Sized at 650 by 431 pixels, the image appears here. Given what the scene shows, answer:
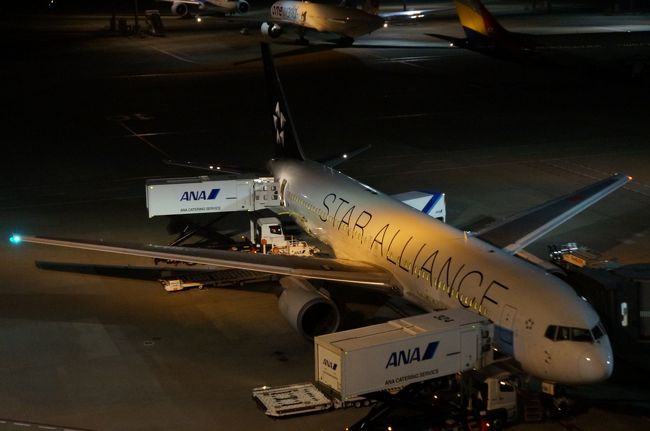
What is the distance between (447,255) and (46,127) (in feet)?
122

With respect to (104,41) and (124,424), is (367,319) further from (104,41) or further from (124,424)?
(104,41)

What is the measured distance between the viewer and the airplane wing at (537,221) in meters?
28.4

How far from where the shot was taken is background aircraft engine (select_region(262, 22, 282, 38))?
87.4m

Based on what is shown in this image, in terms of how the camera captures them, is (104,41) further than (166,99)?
Yes

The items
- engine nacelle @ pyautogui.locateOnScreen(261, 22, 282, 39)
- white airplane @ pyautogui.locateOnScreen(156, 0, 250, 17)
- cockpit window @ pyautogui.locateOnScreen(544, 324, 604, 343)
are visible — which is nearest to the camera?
cockpit window @ pyautogui.locateOnScreen(544, 324, 604, 343)

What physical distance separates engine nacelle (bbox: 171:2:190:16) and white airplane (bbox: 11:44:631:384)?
7475cm

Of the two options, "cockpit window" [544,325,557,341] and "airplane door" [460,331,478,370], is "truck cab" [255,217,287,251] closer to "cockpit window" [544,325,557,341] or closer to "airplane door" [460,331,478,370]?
"airplane door" [460,331,478,370]

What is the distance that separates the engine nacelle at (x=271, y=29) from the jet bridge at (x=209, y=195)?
55094 millimetres

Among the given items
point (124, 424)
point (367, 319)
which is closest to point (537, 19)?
point (367, 319)

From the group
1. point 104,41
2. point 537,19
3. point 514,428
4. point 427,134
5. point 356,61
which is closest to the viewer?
point 514,428

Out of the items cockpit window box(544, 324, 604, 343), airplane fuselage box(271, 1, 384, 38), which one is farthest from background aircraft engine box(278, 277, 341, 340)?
airplane fuselage box(271, 1, 384, 38)

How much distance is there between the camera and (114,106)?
62.2 m

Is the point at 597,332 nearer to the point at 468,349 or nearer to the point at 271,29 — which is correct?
the point at 468,349

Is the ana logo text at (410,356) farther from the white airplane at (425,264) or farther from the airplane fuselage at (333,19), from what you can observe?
the airplane fuselage at (333,19)
